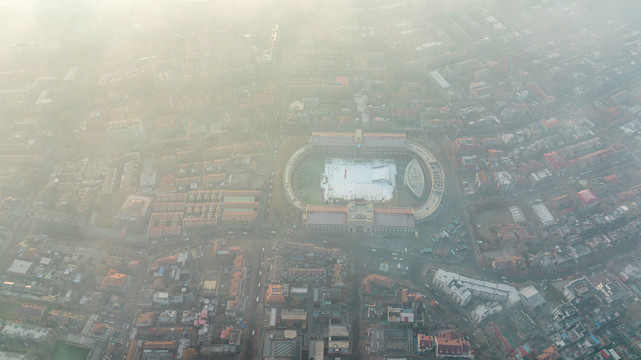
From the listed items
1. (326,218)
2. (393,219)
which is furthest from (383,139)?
(326,218)

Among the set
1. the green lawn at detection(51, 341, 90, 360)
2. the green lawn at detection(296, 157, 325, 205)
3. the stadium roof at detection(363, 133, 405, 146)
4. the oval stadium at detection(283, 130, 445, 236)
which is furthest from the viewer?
the stadium roof at detection(363, 133, 405, 146)

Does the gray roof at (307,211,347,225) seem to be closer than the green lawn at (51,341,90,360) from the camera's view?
No

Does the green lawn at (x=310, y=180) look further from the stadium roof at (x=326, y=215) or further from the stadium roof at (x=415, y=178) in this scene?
the stadium roof at (x=415, y=178)

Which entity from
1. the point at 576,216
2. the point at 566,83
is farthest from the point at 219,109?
the point at 566,83

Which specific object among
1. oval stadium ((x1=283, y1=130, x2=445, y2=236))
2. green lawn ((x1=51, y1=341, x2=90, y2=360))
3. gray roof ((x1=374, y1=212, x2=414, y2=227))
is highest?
oval stadium ((x1=283, y1=130, x2=445, y2=236))

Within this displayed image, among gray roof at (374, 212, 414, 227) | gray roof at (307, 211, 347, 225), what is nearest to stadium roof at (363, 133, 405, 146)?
gray roof at (374, 212, 414, 227)

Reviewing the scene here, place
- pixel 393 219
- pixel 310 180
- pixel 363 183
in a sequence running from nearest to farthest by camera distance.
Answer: pixel 393 219
pixel 363 183
pixel 310 180

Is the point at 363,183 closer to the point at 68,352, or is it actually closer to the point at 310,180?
the point at 310,180

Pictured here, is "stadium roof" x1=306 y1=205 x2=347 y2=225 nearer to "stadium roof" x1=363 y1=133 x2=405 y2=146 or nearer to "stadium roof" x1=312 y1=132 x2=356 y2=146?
"stadium roof" x1=312 y1=132 x2=356 y2=146

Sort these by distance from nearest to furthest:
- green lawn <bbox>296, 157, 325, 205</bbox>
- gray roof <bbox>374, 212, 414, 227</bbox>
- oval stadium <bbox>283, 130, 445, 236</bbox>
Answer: gray roof <bbox>374, 212, 414, 227</bbox>, oval stadium <bbox>283, 130, 445, 236</bbox>, green lawn <bbox>296, 157, 325, 205</bbox>

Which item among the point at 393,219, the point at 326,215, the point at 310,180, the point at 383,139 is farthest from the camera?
the point at 383,139

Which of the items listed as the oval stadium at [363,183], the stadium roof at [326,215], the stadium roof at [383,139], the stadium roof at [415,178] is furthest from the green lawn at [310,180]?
the stadium roof at [415,178]

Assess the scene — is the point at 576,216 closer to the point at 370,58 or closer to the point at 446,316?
the point at 446,316

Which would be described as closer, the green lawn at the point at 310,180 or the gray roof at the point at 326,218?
the gray roof at the point at 326,218
